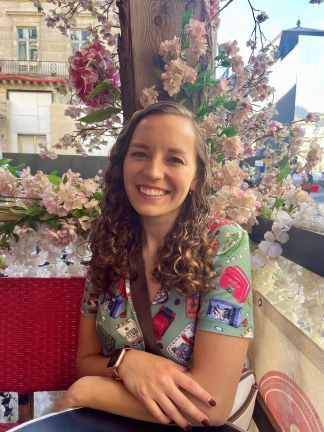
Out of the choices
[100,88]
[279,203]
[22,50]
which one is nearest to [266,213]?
[279,203]

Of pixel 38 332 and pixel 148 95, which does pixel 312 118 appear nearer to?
pixel 148 95

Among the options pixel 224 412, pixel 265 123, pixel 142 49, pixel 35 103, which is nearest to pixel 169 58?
→ pixel 142 49

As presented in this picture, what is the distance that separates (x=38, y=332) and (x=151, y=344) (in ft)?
1.61

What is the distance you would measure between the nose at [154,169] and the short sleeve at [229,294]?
0.65 feet

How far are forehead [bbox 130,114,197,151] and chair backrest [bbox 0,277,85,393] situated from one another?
0.54 meters

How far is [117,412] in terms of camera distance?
0.69m

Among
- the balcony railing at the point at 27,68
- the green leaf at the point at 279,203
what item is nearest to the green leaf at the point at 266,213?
the green leaf at the point at 279,203

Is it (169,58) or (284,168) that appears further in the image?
(284,168)

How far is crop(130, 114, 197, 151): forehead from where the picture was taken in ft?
2.71

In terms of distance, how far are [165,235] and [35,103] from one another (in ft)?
33.1

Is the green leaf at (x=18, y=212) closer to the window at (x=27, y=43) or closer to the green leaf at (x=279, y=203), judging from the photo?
the green leaf at (x=279, y=203)

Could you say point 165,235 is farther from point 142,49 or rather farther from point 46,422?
point 142,49

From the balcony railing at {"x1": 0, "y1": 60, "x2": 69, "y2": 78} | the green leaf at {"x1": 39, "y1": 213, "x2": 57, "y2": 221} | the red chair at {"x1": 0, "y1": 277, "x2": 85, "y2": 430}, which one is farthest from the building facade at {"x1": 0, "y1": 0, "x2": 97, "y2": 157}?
the red chair at {"x1": 0, "y1": 277, "x2": 85, "y2": 430}

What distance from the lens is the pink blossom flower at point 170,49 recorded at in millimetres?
1168
